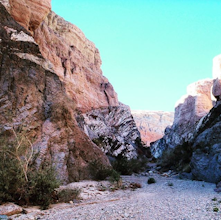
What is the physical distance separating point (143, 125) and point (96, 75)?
64.7 meters

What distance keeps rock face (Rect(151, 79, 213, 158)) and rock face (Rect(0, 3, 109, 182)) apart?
22.9 meters

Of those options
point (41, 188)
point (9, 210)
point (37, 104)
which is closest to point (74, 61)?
point (37, 104)

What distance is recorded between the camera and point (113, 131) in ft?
105

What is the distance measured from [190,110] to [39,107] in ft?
92.2

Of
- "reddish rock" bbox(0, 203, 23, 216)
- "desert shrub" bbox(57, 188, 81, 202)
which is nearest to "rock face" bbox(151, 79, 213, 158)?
"desert shrub" bbox(57, 188, 81, 202)

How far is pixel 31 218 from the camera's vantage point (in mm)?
4875

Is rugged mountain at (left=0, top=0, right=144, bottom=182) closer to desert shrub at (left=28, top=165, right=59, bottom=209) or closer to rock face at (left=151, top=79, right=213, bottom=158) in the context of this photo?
desert shrub at (left=28, top=165, right=59, bottom=209)

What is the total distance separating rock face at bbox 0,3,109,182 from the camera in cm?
998

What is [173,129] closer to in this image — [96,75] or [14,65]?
[96,75]

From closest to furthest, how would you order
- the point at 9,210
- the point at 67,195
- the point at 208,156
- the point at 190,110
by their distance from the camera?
1. the point at 9,210
2. the point at 67,195
3. the point at 208,156
4. the point at 190,110

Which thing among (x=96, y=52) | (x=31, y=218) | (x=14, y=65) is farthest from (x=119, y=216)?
(x=96, y=52)

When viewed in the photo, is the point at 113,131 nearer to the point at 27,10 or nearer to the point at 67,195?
the point at 27,10

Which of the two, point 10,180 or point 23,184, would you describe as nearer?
point 10,180

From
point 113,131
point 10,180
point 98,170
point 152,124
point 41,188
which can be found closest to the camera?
point 10,180
